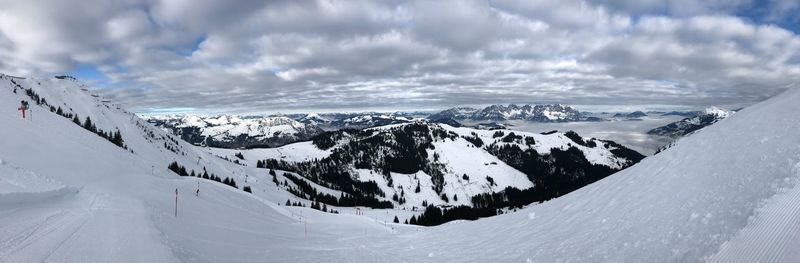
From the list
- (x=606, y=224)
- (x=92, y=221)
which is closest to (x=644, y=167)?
(x=606, y=224)

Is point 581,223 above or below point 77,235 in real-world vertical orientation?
above

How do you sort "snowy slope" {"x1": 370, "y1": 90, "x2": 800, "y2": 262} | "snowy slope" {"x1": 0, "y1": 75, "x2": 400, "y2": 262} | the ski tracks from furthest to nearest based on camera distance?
"snowy slope" {"x1": 0, "y1": 75, "x2": 400, "y2": 262}
the ski tracks
"snowy slope" {"x1": 370, "y1": 90, "x2": 800, "y2": 262}

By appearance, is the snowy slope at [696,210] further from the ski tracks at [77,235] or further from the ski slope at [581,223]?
the ski tracks at [77,235]

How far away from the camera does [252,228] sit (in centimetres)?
3278

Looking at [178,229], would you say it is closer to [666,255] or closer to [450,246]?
[450,246]

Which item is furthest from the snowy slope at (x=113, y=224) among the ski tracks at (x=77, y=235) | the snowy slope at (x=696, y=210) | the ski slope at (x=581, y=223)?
the snowy slope at (x=696, y=210)

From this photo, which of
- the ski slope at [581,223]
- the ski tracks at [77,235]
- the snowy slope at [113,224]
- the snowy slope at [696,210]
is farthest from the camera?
the snowy slope at [113,224]

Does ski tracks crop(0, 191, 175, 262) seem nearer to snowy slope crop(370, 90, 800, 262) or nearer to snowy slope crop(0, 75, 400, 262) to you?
snowy slope crop(0, 75, 400, 262)

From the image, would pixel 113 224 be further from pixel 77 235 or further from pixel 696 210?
pixel 696 210

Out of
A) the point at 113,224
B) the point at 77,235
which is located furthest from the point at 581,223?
the point at 113,224

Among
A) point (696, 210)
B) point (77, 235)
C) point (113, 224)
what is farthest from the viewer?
point (113, 224)

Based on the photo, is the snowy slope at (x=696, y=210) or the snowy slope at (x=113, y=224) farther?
the snowy slope at (x=113, y=224)

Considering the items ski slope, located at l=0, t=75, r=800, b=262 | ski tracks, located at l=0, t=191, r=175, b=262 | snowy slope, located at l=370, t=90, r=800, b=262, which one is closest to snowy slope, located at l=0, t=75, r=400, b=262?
ski tracks, located at l=0, t=191, r=175, b=262

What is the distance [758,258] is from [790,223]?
1505 mm
